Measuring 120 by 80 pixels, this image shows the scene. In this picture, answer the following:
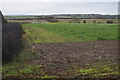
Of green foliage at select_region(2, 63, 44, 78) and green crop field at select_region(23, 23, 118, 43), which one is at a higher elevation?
green foliage at select_region(2, 63, 44, 78)

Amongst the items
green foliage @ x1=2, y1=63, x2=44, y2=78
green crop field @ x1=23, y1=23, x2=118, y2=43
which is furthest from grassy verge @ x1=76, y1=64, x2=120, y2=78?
green crop field @ x1=23, y1=23, x2=118, y2=43

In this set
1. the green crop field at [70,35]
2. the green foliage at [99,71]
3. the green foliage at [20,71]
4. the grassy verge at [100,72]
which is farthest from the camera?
the green crop field at [70,35]

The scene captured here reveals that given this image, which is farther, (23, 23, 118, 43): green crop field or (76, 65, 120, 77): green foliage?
(23, 23, 118, 43): green crop field

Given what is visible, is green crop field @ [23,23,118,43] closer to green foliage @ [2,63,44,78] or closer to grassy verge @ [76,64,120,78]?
green foliage @ [2,63,44,78]

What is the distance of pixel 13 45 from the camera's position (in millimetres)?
14734

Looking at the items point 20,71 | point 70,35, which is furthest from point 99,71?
point 70,35

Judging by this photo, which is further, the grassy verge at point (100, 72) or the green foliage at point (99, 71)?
the green foliage at point (99, 71)

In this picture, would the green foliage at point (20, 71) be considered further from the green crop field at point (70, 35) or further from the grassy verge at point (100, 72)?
the green crop field at point (70, 35)

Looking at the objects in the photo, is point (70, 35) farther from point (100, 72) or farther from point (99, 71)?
point (100, 72)

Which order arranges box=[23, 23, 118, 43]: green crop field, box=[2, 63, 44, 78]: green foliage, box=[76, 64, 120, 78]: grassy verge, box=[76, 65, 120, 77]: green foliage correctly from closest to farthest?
box=[76, 64, 120, 78]: grassy verge → box=[76, 65, 120, 77]: green foliage → box=[2, 63, 44, 78]: green foliage → box=[23, 23, 118, 43]: green crop field

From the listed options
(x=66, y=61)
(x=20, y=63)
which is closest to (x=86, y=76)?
(x=66, y=61)

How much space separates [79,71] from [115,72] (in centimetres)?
162

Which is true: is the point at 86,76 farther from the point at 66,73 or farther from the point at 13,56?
the point at 13,56

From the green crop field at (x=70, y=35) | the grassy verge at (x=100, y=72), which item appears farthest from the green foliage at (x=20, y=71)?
the green crop field at (x=70, y=35)
